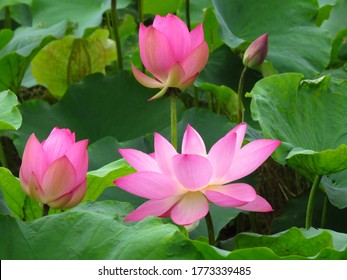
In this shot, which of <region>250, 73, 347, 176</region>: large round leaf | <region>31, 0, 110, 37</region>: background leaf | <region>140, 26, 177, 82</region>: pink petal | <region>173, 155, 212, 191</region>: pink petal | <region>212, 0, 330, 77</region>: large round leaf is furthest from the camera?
<region>31, 0, 110, 37</region>: background leaf

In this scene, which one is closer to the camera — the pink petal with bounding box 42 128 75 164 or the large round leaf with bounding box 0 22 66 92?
the pink petal with bounding box 42 128 75 164

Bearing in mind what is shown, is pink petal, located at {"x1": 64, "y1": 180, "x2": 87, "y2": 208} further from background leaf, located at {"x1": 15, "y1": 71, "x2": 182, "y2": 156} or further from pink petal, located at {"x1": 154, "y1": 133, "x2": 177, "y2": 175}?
background leaf, located at {"x1": 15, "y1": 71, "x2": 182, "y2": 156}

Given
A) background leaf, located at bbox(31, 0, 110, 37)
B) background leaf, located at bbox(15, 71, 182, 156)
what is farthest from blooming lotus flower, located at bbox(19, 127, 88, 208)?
background leaf, located at bbox(31, 0, 110, 37)

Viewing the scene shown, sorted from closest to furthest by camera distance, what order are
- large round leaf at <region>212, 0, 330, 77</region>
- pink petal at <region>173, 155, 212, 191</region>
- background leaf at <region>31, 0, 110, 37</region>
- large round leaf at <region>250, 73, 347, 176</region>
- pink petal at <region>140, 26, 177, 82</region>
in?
pink petal at <region>173, 155, 212, 191</region> < pink petal at <region>140, 26, 177, 82</region> < large round leaf at <region>250, 73, 347, 176</region> < large round leaf at <region>212, 0, 330, 77</region> < background leaf at <region>31, 0, 110, 37</region>

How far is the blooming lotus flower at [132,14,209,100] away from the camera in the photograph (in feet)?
3.59

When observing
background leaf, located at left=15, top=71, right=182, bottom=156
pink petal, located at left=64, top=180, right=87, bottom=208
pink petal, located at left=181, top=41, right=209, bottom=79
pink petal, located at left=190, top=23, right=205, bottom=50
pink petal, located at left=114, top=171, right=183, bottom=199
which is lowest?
background leaf, located at left=15, top=71, right=182, bottom=156

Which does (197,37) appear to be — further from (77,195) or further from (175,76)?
(77,195)

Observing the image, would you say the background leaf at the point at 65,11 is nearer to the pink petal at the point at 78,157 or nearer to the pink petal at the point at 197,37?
the pink petal at the point at 197,37

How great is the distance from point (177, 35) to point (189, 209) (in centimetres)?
29

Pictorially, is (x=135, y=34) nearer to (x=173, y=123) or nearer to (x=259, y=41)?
(x=259, y=41)

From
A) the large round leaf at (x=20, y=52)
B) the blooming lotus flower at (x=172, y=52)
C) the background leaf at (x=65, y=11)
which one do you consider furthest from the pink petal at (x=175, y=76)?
the background leaf at (x=65, y=11)

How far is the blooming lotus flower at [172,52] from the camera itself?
110 cm
